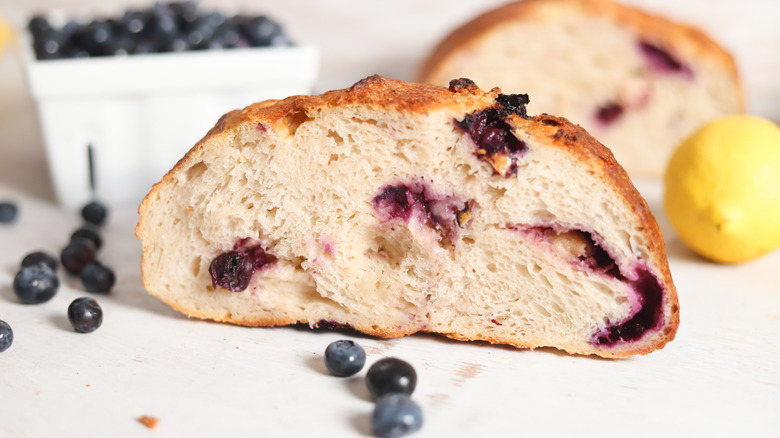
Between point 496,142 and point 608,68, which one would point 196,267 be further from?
point 608,68

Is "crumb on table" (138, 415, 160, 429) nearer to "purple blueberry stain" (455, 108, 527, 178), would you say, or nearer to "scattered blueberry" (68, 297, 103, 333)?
"scattered blueberry" (68, 297, 103, 333)

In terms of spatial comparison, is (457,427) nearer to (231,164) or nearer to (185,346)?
(185,346)

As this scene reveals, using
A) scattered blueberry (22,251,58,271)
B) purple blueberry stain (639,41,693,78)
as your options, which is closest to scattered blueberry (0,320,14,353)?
scattered blueberry (22,251,58,271)

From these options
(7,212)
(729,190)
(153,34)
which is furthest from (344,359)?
(153,34)

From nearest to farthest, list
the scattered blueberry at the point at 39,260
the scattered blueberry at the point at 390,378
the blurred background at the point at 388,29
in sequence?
the scattered blueberry at the point at 390,378, the scattered blueberry at the point at 39,260, the blurred background at the point at 388,29

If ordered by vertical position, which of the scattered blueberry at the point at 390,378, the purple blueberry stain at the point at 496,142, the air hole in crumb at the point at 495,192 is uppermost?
the purple blueberry stain at the point at 496,142

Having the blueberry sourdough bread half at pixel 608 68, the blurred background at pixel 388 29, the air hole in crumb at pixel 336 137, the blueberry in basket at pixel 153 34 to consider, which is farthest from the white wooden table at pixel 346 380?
the blurred background at pixel 388 29

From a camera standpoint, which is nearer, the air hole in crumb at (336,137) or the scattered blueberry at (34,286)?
the air hole in crumb at (336,137)

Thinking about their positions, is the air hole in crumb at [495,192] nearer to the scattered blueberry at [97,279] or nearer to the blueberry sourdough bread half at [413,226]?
the blueberry sourdough bread half at [413,226]
